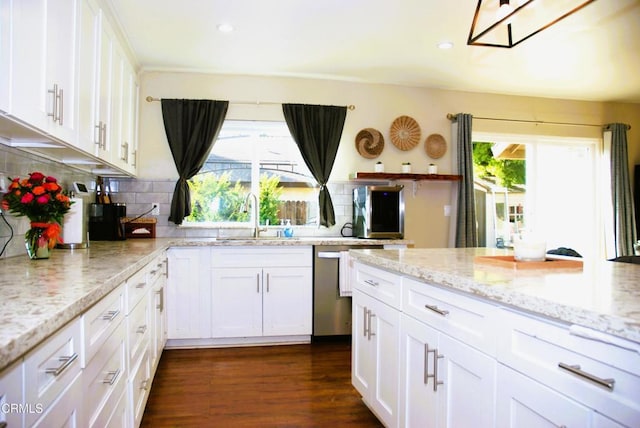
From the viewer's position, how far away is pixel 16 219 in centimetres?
204

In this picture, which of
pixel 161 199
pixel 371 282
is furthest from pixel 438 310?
pixel 161 199

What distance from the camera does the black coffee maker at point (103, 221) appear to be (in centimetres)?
315

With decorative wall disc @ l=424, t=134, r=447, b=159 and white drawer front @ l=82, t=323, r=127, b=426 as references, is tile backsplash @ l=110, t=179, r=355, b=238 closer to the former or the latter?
decorative wall disc @ l=424, t=134, r=447, b=159

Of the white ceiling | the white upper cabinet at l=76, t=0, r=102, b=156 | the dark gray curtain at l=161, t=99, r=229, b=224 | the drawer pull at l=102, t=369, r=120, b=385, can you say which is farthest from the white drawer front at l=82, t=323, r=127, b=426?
the dark gray curtain at l=161, t=99, r=229, b=224

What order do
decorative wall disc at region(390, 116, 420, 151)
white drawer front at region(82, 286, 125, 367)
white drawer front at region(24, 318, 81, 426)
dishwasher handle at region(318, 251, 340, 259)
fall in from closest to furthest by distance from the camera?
white drawer front at region(24, 318, 81, 426), white drawer front at region(82, 286, 125, 367), dishwasher handle at region(318, 251, 340, 259), decorative wall disc at region(390, 116, 420, 151)

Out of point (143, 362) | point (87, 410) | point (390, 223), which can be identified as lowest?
point (143, 362)

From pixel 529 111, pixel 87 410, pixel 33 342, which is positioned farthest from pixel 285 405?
pixel 529 111

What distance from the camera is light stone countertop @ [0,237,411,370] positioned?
0.71 m

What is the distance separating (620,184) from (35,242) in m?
A: 5.73

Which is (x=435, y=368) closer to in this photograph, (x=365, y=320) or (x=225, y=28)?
(x=365, y=320)

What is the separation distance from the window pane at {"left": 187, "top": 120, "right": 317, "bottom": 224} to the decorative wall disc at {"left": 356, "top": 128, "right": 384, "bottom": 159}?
61 cm

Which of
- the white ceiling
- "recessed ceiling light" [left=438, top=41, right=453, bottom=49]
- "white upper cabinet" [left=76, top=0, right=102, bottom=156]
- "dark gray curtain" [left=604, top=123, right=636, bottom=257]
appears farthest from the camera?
"dark gray curtain" [left=604, top=123, right=636, bottom=257]

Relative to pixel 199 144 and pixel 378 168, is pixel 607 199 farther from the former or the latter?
pixel 199 144

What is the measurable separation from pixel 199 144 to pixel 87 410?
303 centimetres
